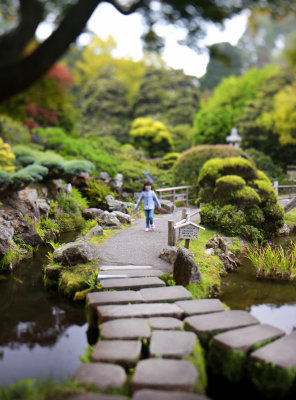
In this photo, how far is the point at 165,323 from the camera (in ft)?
15.3

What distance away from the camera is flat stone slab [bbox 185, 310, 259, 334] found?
4.51 m

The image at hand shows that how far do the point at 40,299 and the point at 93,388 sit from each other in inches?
145

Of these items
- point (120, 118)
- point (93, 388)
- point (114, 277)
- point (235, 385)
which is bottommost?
point (235, 385)

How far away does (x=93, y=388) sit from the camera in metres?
3.35

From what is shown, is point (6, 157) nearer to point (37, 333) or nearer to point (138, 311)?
point (37, 333)

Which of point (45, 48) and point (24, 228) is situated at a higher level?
point (45, 48)

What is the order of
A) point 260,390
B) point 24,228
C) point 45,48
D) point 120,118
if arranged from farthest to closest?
1. point 120,118
2. point 24,228
3. point 260,390
4. point 45,48

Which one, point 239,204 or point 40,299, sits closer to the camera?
point 40,299

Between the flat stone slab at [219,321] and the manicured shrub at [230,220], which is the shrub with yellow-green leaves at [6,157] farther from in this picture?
the flat stone slab at [219,321]

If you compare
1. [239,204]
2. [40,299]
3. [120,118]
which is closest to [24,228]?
[40,299]

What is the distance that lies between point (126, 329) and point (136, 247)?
419 cm

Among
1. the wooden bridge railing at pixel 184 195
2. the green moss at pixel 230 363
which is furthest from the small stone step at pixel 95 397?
the wooden bridge railing at pixel 184 195

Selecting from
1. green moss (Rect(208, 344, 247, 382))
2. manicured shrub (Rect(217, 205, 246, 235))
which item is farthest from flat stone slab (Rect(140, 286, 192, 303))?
manicured shrub (Rect(217, 205, 246, 235))

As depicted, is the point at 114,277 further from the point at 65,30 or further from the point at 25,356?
the point at 65,30
